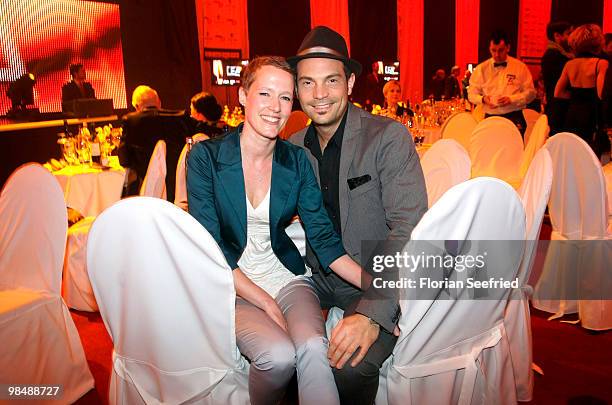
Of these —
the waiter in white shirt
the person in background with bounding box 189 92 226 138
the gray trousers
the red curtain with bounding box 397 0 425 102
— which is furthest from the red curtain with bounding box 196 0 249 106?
the gray trousers

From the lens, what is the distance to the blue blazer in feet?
6.28

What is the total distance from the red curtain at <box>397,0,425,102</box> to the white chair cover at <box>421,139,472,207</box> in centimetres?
1059

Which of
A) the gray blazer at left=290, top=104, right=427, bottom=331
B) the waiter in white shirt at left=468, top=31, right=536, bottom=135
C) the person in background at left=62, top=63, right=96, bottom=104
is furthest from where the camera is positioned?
the person in background at left=62, top=63, right=96, bottom=104

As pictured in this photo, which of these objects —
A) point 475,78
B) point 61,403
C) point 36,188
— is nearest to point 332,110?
point 36,188

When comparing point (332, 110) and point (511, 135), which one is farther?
point (511, 135)

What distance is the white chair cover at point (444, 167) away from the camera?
9.77 feet

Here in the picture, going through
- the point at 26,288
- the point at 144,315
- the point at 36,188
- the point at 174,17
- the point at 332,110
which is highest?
the point at 174,17

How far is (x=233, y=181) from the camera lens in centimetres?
193

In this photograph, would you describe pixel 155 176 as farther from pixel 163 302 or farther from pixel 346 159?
pixel 163 302

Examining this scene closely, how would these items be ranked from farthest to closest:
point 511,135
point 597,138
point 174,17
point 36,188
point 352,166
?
point 174,17, point 597,138, point 511,135, point 36,188, point 352,166

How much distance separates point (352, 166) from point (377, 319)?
59 cm

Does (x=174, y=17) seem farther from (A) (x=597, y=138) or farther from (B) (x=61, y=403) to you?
(B) (x=61, y=403)

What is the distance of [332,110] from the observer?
2.05 m

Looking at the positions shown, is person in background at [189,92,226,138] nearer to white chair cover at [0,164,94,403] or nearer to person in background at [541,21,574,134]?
white chair cover at [0,164,94,403]
